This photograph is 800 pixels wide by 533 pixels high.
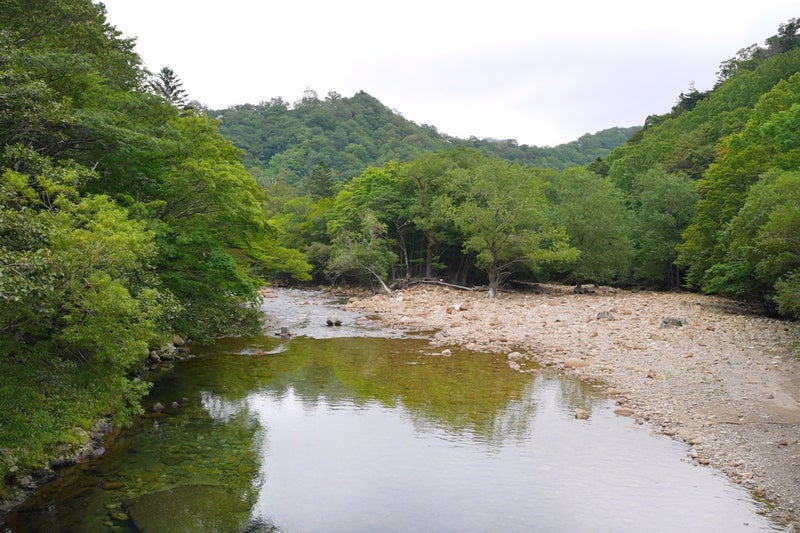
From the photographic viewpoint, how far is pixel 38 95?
9.99m

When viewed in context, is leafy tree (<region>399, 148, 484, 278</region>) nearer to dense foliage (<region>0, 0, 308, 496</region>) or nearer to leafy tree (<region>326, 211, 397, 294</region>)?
leafy tree (<region>326, 211, 397, 294</region>)

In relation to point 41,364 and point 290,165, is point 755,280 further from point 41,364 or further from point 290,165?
point 290,165

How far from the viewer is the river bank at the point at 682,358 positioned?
11.4 metres

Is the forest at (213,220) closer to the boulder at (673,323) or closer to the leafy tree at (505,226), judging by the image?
the leafy tree at (505,226)

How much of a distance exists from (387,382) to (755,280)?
78.7 ft

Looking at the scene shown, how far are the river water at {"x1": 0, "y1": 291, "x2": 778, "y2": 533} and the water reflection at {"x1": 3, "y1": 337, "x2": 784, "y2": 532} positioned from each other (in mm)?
38

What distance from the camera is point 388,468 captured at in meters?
11.2

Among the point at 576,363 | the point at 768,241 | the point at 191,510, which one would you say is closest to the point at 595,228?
the point at 768,241

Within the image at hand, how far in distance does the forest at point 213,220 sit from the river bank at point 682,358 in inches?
119

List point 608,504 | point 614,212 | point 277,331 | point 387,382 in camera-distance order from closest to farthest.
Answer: point 608,504 → point 387,382 → point 277,331 → point 614,212

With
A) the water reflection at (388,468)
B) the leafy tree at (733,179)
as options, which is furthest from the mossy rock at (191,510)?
the leafy tree at (733,179)

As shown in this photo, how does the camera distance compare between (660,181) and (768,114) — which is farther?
(660,181)

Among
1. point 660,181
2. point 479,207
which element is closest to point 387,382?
point 479,207

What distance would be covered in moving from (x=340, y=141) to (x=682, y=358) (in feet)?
359
